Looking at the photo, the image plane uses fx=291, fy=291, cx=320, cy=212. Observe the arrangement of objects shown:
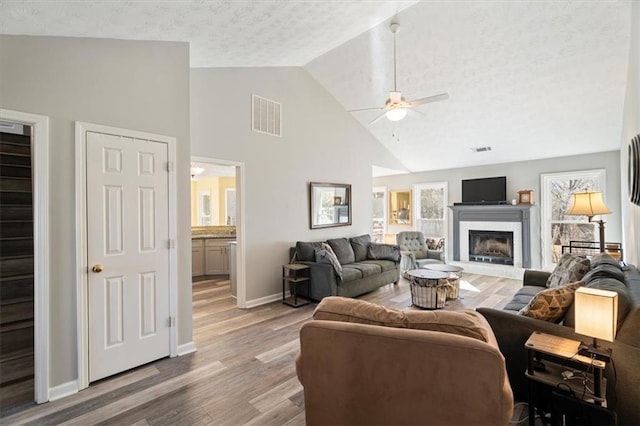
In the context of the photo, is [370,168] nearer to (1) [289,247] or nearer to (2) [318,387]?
(1) [289,247]

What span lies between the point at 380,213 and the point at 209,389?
7.08 meters

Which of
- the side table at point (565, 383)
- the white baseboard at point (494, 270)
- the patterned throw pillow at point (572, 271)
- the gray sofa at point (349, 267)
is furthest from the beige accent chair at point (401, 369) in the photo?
the white baseboard at point (494, 270)

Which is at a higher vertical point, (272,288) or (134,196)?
(134,196)

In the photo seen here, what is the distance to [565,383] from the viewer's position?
1.71 m

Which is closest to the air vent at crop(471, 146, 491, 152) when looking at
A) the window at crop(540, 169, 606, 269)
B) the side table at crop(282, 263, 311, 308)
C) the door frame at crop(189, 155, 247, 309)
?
the window at crop(540, 169, 606, 269)

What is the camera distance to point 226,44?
3164mm

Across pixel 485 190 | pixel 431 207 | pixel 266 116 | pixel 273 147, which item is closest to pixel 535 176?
pixel 485 190

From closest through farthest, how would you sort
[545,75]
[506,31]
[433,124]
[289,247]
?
[506,31] → [545,75] → [289,247] → [433,124]

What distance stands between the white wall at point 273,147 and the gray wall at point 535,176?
2.88 metres

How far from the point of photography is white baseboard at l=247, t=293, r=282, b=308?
4.41 meters

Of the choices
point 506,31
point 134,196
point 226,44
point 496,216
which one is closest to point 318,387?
point 134,196

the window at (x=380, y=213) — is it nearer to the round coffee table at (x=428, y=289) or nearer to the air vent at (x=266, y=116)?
the round coffee table at (x=428, y=289)

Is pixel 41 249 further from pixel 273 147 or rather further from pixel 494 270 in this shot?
pixel 494 270

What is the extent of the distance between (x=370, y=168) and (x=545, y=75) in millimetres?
3433
